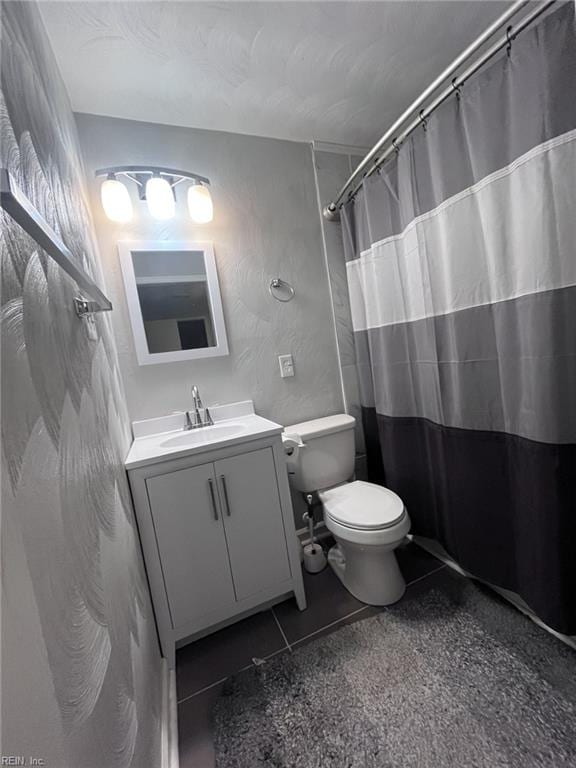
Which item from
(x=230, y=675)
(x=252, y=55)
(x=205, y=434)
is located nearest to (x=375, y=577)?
(x=230, y=675)

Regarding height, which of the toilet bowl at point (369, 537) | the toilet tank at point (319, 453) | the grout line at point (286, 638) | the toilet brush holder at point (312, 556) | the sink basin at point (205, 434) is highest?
the sink basin at point (205, 434)

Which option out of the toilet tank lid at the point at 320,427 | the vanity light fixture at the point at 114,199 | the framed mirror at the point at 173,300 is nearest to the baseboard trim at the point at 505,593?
the toilet tank lid at the point at 320,427

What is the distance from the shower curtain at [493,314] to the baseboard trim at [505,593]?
0.16m

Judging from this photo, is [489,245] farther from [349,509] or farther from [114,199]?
[114,199]

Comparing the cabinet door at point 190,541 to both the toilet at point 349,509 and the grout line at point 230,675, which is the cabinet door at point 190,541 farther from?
the toilet at point 349,509

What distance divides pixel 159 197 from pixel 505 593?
7.59ft

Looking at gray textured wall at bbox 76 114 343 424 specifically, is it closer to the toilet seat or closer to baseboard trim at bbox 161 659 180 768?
the toilet seat

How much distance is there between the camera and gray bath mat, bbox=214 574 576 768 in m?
0.86

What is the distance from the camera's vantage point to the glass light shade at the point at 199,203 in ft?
4.76

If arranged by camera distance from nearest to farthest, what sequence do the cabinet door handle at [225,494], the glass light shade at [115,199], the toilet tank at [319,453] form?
the cabinet door handle at [225,494], the glass light shade at [115,199], the toilet tank at [319,453]

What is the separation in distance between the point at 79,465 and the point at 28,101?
827 millimetres

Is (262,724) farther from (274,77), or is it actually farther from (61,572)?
(274,77)

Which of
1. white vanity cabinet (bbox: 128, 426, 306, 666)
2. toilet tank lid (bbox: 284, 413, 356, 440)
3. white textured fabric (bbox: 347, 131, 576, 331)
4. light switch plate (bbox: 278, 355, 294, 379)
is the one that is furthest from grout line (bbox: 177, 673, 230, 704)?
white textured fabric (bbox: 347, 131, 576, 331)

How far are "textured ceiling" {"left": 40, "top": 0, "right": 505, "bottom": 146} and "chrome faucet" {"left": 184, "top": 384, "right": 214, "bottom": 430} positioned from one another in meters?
1.32
